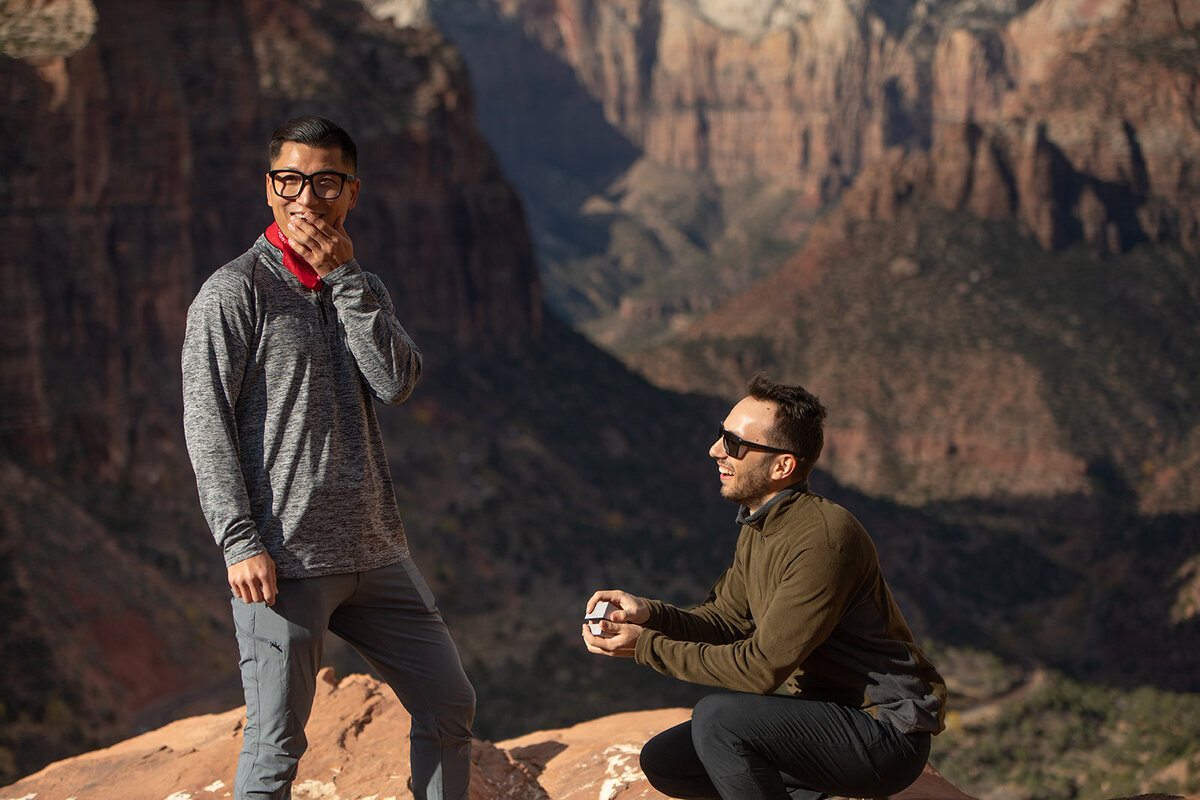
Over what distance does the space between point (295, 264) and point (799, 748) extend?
3818mm

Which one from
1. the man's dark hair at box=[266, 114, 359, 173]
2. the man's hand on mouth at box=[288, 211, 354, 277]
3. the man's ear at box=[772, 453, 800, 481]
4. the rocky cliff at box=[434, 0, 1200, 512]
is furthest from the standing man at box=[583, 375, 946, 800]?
the rocky cliff at box=[434, 0, 1200, 512]

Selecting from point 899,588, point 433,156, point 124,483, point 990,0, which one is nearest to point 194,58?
point 433,156

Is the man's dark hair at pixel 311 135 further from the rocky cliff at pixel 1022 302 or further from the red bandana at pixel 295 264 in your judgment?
the rocky cliff at pixel 1022 302

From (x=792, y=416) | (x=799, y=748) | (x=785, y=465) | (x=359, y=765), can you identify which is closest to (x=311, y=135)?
(x=792, y=416)

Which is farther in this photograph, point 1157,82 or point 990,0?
point 990,0

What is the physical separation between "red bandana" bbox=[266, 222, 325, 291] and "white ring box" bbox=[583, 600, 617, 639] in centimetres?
235

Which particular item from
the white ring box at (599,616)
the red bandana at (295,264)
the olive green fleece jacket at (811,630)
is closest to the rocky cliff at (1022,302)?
the olive green fleece jacket at (811,630)

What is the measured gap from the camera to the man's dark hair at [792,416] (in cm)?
646

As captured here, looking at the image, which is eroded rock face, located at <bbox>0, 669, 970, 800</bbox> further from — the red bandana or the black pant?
the red bandana

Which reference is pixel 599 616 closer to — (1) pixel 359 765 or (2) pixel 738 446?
(2) pixel 738 446

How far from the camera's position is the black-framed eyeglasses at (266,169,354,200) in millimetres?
6473

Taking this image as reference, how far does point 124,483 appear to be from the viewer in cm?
3550

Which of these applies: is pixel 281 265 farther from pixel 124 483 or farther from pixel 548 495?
pixel 548 495

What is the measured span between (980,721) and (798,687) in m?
35.3
